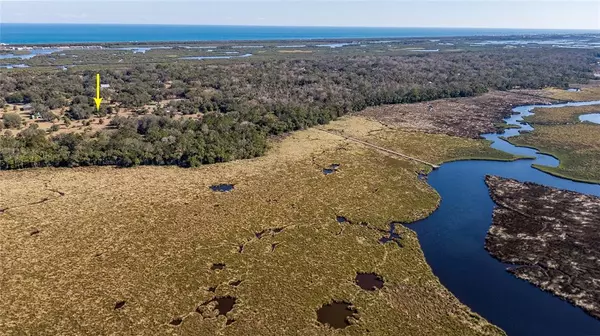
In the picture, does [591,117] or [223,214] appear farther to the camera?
[591,117]

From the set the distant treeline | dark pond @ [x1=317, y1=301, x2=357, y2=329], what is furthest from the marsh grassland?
dark pond @ [x1=317, y1=301, x2=357, y2=329]

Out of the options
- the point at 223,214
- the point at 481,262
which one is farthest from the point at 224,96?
the point at 481,262

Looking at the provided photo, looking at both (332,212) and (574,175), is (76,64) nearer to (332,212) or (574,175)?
(332,212)

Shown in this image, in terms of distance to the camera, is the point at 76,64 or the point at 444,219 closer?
the point at 444,219

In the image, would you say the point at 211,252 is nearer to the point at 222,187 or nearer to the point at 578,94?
the point at 222,187

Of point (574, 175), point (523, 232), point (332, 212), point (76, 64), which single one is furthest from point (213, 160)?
point (76, 64)

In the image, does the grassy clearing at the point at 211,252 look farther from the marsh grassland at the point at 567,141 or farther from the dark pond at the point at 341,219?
the marsh grassland at the point at 567,141
